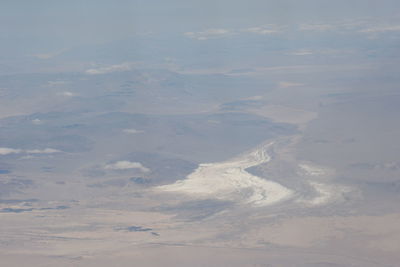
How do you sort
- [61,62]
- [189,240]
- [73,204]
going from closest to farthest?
[189,240], [73,204], [61,62]

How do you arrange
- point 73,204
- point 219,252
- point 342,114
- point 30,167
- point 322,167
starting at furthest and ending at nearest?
point 342,114 → point 30,167 → point 322,167 → point 73,204 → point 219,252

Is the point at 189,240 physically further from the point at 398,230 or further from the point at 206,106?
the point at 206,106

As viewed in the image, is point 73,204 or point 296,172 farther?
point 296,172

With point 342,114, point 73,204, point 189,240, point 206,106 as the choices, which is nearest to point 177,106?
point 206,106

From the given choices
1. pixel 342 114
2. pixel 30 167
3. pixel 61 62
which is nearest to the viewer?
pixel 30 167

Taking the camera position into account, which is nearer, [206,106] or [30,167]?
[30,167]

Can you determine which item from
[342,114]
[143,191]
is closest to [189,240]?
[143,191]

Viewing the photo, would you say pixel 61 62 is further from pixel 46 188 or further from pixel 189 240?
pixel 189 240

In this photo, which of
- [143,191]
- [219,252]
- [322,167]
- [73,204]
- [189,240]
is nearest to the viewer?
[219,252]

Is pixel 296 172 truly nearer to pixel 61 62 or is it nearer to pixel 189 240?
pixel 189 240
